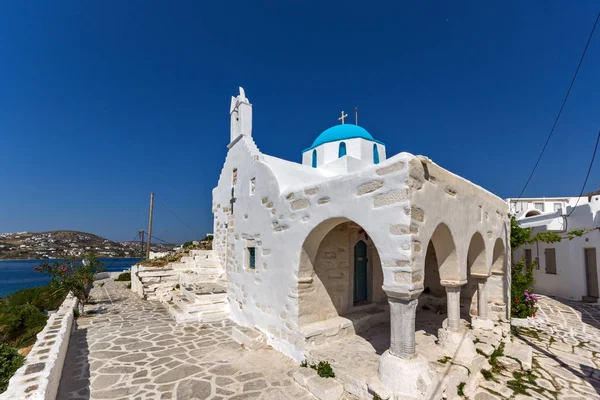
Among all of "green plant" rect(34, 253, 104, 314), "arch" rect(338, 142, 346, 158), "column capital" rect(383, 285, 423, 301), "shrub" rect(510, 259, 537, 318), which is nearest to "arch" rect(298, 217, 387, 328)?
"column capital" rect(383, 285, 423, 301)

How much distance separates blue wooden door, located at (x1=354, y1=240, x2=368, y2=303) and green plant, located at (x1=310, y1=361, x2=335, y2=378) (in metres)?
2.35

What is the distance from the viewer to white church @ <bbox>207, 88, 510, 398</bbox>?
3740 mm

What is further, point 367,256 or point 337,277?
point 367,256

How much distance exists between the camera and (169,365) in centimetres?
499

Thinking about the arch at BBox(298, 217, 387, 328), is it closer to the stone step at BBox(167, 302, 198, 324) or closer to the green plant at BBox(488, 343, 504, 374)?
the green plant at BBox(488, 343, 504, 374)

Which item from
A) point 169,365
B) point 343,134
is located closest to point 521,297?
point 343,134

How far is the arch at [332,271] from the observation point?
17.4ft

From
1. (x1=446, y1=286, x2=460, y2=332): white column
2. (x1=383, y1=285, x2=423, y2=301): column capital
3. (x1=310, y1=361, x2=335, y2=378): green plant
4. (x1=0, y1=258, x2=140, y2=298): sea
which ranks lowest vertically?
(x1=0, y1=258, x2=140, y2=298): sea

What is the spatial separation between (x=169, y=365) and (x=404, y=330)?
12.5ft

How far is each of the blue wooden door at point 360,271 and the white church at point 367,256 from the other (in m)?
0.02

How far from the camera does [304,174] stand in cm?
777

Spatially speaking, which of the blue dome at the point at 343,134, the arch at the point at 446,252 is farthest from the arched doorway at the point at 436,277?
the blue dome at the point at 343,134

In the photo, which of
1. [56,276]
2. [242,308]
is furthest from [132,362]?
[56,276]

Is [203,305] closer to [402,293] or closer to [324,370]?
[324,370]
